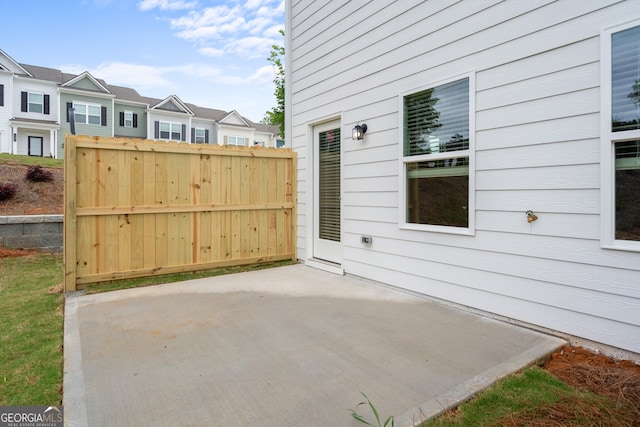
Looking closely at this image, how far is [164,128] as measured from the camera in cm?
2138

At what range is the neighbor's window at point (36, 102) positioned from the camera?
17.4 metres

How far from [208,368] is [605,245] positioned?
2733 millimetres

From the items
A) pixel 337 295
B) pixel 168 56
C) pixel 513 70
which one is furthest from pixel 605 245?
pixel 168 56

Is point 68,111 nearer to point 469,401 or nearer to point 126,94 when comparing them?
point 126,94

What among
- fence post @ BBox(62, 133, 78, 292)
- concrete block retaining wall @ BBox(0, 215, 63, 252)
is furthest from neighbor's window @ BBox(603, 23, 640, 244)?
concrete block retaining wall @ BBox(0, 215, 63, 252)

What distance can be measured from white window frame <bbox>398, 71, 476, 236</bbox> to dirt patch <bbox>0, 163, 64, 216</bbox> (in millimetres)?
7246

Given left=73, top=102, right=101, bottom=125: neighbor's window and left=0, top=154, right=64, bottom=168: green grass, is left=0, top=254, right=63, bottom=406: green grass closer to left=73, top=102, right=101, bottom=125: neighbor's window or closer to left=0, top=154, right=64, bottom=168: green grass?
left=0, top=154, right=64, bottom=168: green grass

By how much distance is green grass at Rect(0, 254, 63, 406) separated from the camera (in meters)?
1.91

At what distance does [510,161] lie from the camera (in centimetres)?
293

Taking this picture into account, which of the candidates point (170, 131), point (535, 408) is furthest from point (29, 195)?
point (170, 131)

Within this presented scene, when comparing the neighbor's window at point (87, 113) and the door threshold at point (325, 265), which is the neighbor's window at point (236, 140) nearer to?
the neighbor's window at point (87, 113)

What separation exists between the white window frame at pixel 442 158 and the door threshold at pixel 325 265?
1302mm

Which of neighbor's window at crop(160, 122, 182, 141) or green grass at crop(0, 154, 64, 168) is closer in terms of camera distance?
green grass at crop(0, 154, 64, 168)

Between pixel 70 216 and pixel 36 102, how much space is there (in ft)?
60.4
